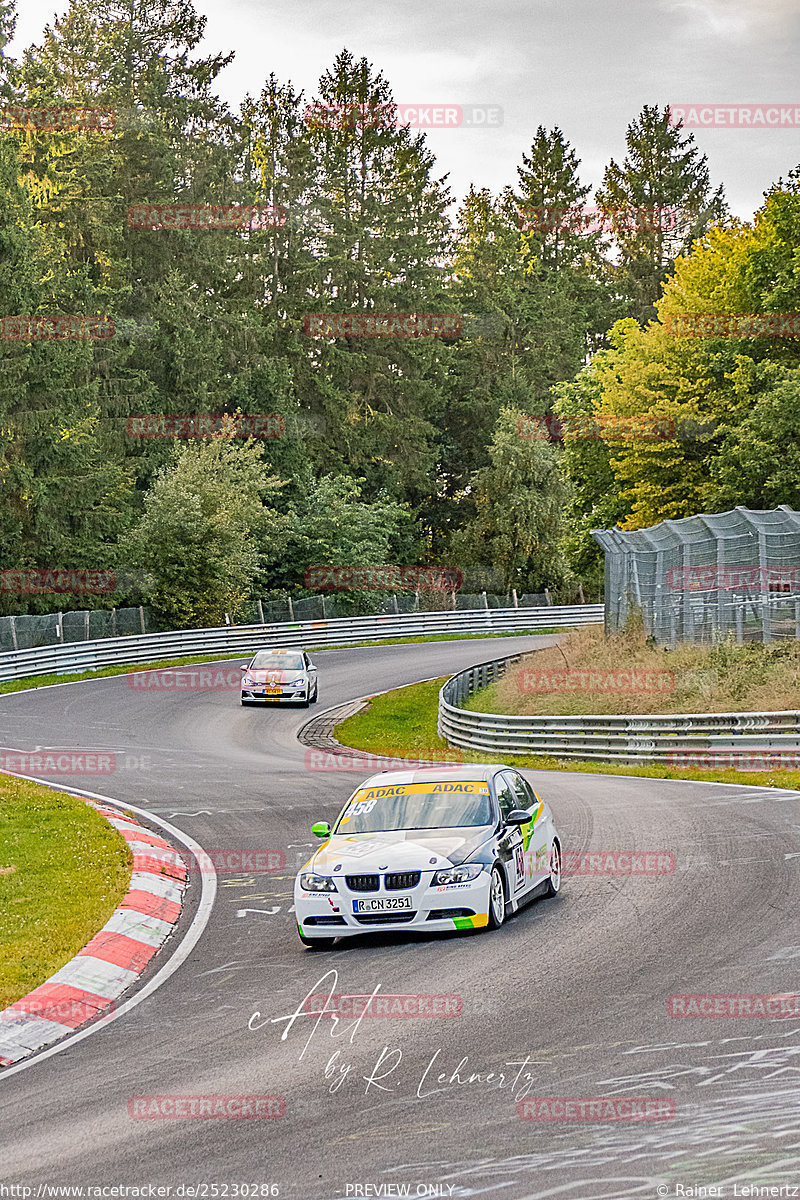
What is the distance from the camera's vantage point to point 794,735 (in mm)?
21859

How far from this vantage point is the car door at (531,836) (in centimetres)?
1152

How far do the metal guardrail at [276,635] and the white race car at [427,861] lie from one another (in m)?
29.9

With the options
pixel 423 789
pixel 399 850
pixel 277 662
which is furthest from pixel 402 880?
pixel 277 662

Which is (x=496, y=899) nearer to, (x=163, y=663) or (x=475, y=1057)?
(x=475, y=1057)

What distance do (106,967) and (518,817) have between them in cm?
364

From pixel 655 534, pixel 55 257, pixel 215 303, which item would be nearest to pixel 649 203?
pixel 215 303

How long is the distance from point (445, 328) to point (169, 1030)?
7515 centimetres

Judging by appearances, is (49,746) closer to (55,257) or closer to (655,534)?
(655,534)

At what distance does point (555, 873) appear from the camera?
483 inches

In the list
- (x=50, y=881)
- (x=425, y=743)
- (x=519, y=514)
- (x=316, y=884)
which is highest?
(x=519, y=514)

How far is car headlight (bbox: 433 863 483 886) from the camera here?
10438mm

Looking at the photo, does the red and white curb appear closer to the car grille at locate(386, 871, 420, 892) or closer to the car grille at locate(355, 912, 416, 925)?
the car grille at locate(355, 912, 416, 925)

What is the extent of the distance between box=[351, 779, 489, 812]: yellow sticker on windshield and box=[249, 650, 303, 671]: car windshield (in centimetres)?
2397

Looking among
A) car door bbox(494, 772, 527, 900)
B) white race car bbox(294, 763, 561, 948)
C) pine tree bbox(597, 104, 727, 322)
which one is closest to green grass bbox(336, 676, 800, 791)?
white race car bbox(294, 763, 561, 948)
